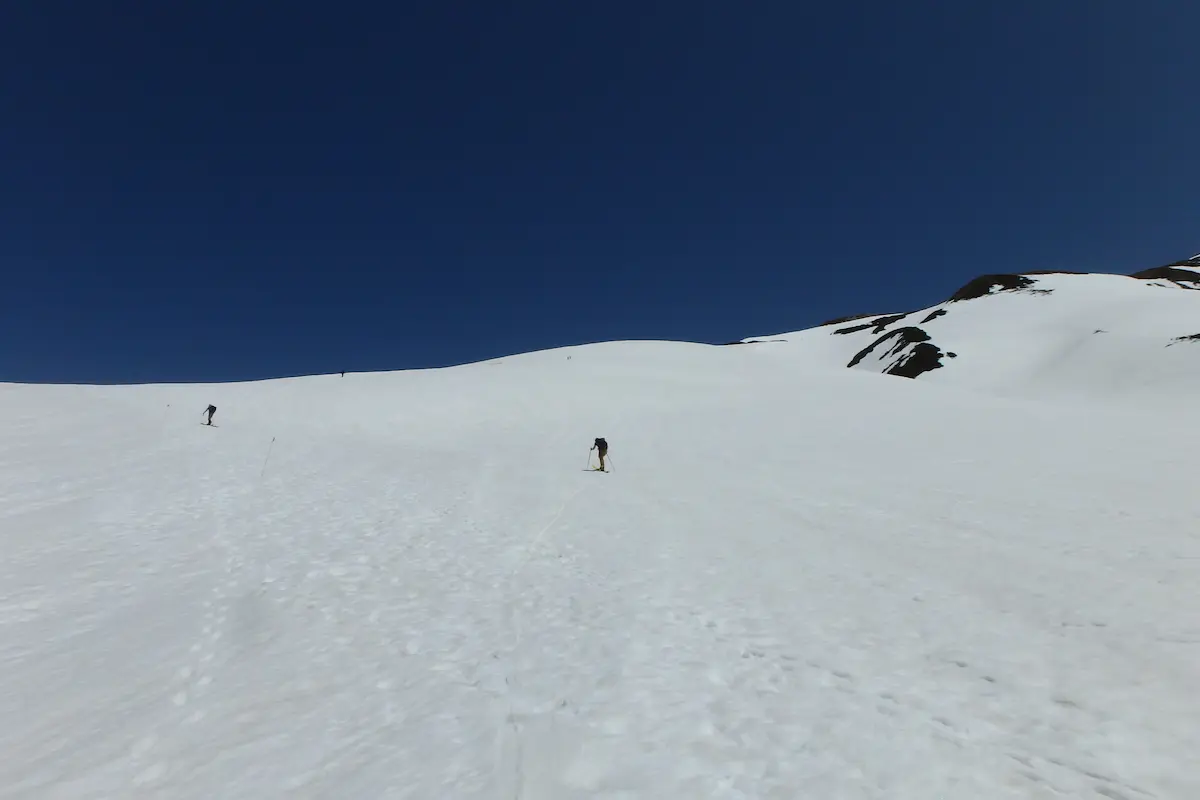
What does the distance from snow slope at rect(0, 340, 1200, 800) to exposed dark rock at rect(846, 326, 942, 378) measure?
40.9 metres

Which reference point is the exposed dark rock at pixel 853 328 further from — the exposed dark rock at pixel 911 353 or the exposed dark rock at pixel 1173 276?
the exposed dark rock at pixel 1173 276

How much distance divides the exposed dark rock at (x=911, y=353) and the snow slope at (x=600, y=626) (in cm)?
4093

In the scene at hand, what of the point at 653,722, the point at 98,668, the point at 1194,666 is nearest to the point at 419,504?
the point at 98,668

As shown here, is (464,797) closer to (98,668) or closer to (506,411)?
(98,668)

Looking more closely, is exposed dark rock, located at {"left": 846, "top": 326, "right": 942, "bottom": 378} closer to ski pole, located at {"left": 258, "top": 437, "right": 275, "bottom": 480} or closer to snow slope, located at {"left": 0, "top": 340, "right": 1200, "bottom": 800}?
snow slope, located at {"left": 0, "top": 340, "right": 1200, "bottom": 800}


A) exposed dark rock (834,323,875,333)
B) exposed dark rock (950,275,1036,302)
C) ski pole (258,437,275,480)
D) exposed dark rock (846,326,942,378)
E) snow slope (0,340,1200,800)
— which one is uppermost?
exposed dark rock (950,275,1036,302)

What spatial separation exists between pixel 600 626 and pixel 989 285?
400ft

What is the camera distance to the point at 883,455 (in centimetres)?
2195

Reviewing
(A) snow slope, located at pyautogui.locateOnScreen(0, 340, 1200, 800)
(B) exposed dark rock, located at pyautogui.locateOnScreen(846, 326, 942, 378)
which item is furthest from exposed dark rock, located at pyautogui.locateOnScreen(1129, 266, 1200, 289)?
(A) snow slope, located at pyautogui.locateOnScreen(0, 340, 1200, 800)

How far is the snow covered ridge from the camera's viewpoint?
4562 centimetres

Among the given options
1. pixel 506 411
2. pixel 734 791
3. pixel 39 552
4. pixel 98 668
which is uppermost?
pixel 506 411

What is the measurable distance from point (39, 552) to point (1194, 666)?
63.4ft

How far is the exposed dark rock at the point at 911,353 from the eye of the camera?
59.6 m

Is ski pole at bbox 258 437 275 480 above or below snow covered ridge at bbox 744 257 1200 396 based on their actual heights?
below
